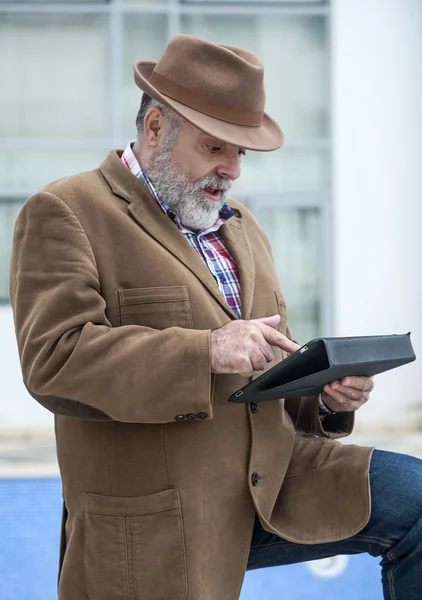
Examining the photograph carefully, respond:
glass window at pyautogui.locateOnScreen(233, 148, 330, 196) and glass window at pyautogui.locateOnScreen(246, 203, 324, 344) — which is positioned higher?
glass window at pyautogui.locateOnScreen(233, 148, 330, 196)

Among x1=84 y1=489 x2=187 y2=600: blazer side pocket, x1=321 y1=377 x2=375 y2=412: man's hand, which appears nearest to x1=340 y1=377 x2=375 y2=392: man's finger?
x1=321 y1=377 x2=375 y2=412: man's hand

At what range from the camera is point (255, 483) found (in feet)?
7.50

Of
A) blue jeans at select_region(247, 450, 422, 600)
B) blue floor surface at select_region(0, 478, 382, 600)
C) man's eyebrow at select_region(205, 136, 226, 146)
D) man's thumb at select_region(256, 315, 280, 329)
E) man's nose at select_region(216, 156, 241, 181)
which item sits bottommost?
blue floor surface at select_region(0, 478, 382, 600)

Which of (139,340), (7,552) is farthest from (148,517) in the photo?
(7,552)

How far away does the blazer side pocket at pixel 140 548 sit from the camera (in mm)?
2143

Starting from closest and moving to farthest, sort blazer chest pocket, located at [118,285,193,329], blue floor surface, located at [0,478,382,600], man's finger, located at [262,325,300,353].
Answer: man's finger, located at [262,325,300,353] → blazer chest pocket, located at [118,285,193,329] → blue floor surface, located at [0,478,382,600]

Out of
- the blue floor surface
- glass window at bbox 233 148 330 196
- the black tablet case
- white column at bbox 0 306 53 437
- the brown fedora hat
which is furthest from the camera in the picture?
glass window at bbox 233 148 330 196

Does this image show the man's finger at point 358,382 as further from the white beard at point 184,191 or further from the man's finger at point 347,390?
the white beard at point 184,191

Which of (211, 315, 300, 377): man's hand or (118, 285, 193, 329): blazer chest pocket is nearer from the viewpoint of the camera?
(211, 315, 300, 377): man's hand

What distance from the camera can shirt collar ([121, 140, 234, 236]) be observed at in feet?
7.84

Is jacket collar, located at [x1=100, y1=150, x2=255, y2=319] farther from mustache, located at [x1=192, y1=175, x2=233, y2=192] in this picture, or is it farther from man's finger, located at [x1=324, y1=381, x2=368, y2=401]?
man's finger, located at [x1=324, y1=381, x2=368, y2=401]

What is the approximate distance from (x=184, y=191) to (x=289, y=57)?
670 centimetres

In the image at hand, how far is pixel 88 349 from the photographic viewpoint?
2033 mm

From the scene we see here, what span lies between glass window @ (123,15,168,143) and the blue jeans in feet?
21.6
